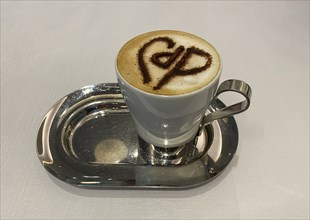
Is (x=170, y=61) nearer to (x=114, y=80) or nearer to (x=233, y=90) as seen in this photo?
(x=233, y=90)

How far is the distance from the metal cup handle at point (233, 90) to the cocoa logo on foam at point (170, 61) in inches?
1.7

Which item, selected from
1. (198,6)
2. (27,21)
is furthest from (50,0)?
(198,6)

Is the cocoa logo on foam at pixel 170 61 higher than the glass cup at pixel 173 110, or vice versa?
the cocoa logo on foam at pixel 170 61

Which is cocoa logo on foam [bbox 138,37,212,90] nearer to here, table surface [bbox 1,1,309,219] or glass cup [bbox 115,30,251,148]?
glass cup [bbox 115,30,251,148]

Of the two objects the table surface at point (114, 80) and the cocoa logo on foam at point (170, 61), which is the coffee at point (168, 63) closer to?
the cocoa logo on foam at point (170, 61)

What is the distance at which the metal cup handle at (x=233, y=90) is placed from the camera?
1.65 feet

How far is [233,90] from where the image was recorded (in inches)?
20.0

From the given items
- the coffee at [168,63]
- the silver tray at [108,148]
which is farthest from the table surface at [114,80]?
the coffee at [168,63]

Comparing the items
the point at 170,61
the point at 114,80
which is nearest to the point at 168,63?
the point at 170,61

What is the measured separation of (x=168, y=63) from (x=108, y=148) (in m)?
0.18

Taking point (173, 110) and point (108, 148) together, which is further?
point (108, 148)

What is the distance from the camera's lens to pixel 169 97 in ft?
1.48

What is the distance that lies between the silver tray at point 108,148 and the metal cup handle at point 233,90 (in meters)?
0.05

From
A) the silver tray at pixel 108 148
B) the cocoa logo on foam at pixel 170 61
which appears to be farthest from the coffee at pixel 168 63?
the silver tray at pixel 108 148
